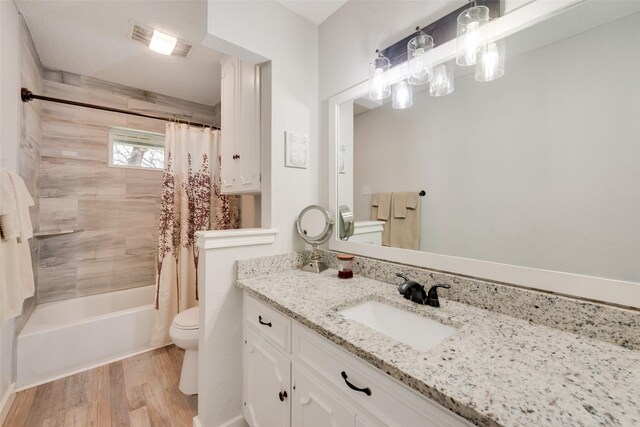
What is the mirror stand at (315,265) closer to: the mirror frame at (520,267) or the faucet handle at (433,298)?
the mirror frame at (520,267)

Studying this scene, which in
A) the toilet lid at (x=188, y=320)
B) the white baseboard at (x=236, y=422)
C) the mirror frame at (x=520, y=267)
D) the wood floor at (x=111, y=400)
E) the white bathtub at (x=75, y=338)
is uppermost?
the mirror frame at (x=520, y=267)

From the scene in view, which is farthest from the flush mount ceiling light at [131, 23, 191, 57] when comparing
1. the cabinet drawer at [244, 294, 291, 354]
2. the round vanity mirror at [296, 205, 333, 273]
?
the cabinet drawer at [244, 294, 291, 354]

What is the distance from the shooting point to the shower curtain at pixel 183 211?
2262mm

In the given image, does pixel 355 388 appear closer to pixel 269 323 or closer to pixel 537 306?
pixel 269 323

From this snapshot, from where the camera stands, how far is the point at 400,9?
4.10ft

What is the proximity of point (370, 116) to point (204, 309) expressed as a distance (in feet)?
4.48

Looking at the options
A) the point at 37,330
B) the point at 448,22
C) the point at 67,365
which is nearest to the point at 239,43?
the point at 448,22

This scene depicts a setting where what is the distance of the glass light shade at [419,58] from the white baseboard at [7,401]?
291 centimetres

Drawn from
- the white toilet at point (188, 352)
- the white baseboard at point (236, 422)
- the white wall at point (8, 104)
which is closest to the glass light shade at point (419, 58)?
the white toilet at point (188, 352)

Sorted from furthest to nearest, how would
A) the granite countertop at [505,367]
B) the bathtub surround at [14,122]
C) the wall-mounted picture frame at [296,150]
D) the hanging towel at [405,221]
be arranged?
1. the wall-mounted picture frame at [296,150]
2. the bathtub surround at [14,122]
3. the hanging towel at [405,221]
4. the granite countertop at [505,367]

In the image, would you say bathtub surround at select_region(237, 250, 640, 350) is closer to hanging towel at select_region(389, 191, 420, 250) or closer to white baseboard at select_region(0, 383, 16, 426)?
hanging towel at select_region(389, 191, 420, 250)

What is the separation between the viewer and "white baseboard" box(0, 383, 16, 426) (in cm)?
148

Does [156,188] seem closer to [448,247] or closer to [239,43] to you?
[239,43]

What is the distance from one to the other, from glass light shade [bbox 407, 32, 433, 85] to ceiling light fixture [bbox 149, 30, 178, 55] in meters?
1.74
